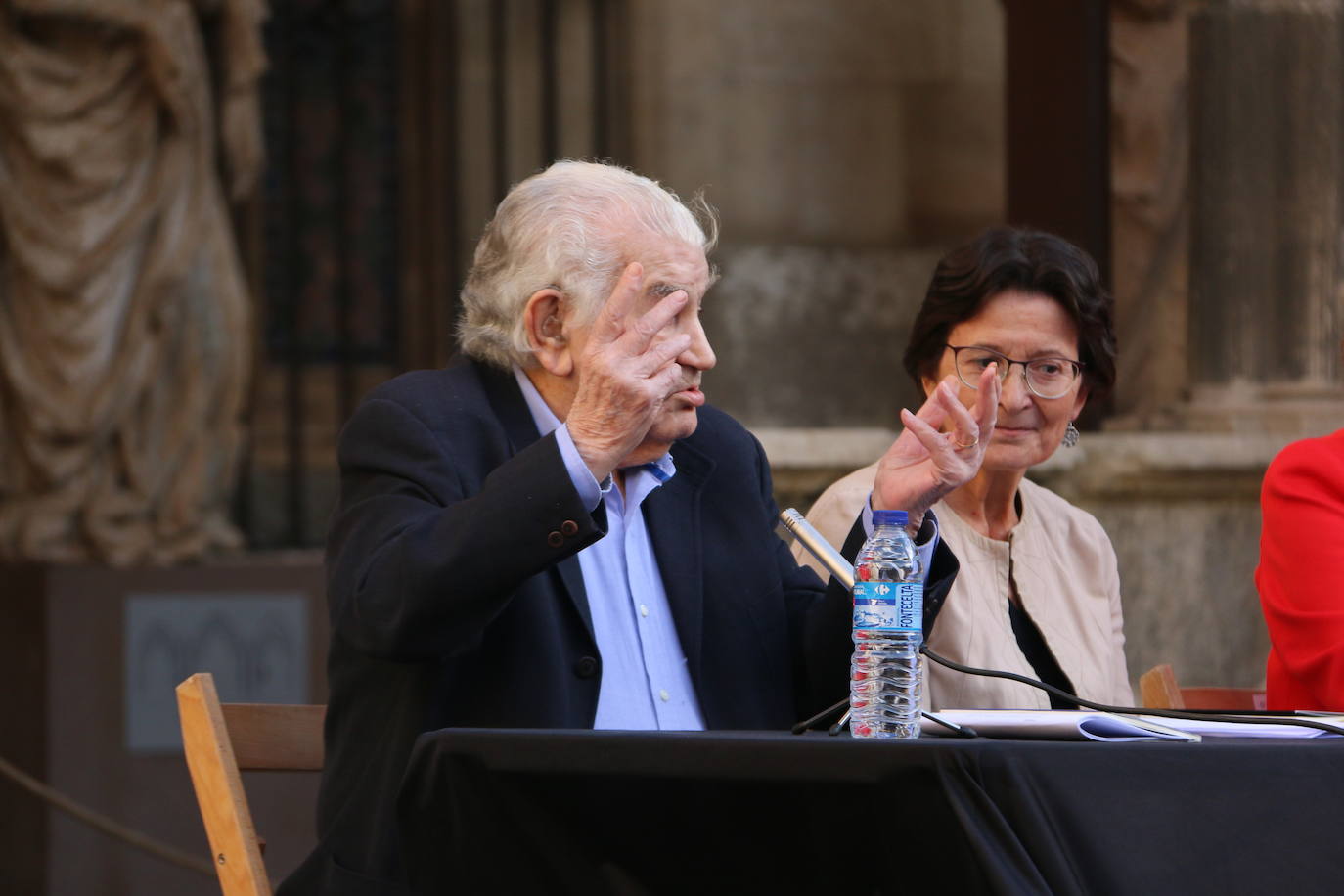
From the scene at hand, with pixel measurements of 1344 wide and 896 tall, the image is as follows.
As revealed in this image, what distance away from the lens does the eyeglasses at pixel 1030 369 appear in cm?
332

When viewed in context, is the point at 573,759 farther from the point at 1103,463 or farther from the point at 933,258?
the point at 933,258

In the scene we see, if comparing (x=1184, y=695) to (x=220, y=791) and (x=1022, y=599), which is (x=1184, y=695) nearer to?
(x=1022, y=599)

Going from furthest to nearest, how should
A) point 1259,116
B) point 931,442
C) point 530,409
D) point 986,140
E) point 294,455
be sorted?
point 986,140
point 294,455
point 1259,116
point 530,409
point 931,442

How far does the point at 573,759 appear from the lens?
6.31 feet

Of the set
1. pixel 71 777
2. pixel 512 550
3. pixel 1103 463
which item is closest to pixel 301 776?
pixel 71 777

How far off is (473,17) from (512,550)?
505cm

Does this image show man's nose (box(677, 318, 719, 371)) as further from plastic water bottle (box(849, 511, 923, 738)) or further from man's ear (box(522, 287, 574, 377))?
plastic water bottle (box(849, 511, 923, 738))

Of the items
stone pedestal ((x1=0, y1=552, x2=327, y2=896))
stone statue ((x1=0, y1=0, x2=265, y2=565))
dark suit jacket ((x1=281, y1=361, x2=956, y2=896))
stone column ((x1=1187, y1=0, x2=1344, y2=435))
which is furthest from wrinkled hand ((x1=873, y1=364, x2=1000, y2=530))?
stone statue ((x1=0, y1=0, x2=265, y2=565))

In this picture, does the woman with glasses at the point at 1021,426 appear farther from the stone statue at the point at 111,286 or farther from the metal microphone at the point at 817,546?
the stone statue at the point at 111,286

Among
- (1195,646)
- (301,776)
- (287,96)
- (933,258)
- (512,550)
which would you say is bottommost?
(301,776)

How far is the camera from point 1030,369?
10.9 feet

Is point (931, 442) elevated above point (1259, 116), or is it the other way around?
point (1259, 116)

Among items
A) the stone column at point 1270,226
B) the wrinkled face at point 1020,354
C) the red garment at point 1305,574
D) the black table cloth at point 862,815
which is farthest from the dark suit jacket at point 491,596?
the stone column at point 1270,226

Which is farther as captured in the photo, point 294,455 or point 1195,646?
point 294,455
